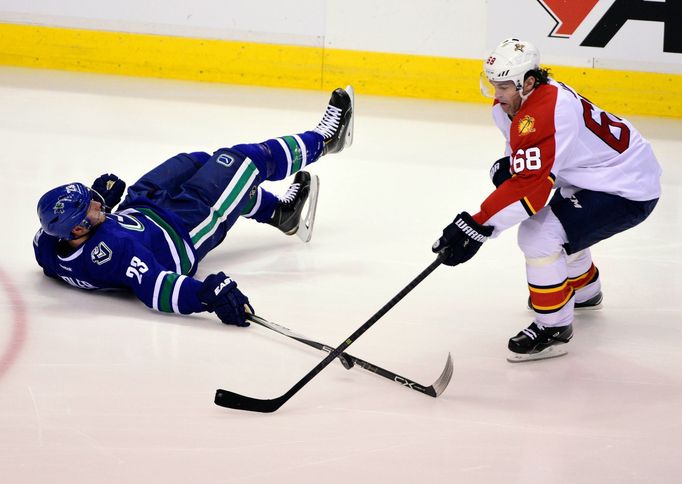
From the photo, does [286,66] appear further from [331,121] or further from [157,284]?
[157,284]

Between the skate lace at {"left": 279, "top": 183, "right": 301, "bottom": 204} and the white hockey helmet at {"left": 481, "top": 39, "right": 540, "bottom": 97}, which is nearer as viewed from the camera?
the white hockey helmet at {"left": 481, "top": 39, "right": 540, "bottom": 97}

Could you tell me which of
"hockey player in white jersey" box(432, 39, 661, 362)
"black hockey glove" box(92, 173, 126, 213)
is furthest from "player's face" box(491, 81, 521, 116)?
"black hockey glove" box(92, 173, 126, 213)

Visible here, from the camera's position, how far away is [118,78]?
7.86m

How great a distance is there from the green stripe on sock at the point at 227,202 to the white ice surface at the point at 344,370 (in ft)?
0.82

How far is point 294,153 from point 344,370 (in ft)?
4.21

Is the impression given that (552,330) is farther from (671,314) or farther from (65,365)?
(65,365)

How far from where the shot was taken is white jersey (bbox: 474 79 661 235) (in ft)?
10.2

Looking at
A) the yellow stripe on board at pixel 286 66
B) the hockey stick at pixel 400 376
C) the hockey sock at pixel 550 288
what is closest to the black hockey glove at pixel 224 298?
the hockey stick at pixel 400 376

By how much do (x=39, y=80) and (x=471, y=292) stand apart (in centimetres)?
472

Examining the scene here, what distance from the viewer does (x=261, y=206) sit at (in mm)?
4410

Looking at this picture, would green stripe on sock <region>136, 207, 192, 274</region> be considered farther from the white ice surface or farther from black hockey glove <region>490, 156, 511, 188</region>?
black hockey glove <region>490, 156, 511, 188</region>

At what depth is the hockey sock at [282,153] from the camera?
4.11m

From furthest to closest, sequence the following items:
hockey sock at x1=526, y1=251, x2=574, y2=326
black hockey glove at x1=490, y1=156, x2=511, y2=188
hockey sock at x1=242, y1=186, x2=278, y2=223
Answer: hockey sock at x1=242, y1=186, x2=278, y2=223 < black hockey glove at x1=490, y1=156, x2=511, y2=188 < hockey sock at x1=526, y1=251, x2=574, y2=326

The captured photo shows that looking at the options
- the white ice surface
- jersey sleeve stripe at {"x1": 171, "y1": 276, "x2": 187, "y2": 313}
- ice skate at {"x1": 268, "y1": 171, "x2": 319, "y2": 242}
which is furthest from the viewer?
ice skate at {"x1": 268, "y1": 171, "x2": 319, "y2": 242}
